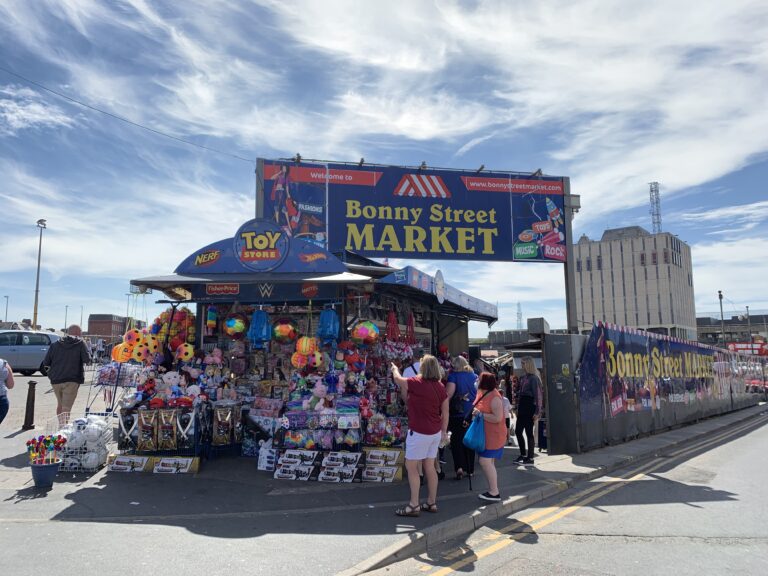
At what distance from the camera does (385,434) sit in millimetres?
7902

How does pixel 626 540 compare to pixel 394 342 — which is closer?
pixel 626 540

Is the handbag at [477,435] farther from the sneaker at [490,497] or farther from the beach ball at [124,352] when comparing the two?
the beach ball at [124,352]

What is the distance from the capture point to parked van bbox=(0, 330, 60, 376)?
22961 millimetres

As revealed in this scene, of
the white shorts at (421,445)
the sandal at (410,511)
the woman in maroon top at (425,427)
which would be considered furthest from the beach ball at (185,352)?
the sandal at (410,511)

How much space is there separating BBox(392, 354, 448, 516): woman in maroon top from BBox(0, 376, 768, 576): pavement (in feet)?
0.81

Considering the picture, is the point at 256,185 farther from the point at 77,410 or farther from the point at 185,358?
the point at 77,410

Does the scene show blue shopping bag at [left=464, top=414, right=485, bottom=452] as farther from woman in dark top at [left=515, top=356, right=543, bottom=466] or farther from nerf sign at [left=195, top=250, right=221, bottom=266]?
nerf sign at [left=195, top=250, right=221, bottom=266]

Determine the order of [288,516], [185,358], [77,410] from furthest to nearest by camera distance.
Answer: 1. [77,410]
2. [185,358]
3. [288,516]

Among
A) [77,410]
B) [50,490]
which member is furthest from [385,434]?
[77,410]

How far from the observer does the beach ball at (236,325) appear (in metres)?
9.02

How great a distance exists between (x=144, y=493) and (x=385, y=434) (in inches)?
128

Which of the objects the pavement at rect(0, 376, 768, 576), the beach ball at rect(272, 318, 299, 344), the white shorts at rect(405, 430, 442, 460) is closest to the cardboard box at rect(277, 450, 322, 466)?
the pavement at rect(0, 376, 768, 576)

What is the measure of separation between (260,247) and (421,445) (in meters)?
4.47

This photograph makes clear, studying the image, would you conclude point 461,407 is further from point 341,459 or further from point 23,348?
point 23,348
